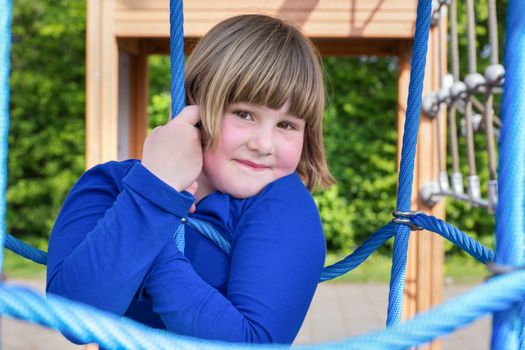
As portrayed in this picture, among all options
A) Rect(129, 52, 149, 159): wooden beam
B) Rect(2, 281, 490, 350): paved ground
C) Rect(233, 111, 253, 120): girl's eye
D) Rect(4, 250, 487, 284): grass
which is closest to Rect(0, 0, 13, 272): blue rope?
Rect(233, 111, 253, 120): girl's eye

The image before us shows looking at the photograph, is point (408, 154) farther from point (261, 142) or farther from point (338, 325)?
point (338, 325)

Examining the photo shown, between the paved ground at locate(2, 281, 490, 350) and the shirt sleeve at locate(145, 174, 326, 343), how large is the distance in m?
2.77

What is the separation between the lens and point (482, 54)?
574 centimetres

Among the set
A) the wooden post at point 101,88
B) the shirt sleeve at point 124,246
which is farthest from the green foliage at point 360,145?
the shirt sleeve at point 124,246

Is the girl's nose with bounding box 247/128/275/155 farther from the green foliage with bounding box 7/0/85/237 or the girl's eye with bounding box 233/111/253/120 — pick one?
the green foliage with bounding box 7/0/85/237

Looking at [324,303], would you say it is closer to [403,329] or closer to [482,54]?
[482,54]

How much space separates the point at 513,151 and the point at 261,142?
41 centimetres

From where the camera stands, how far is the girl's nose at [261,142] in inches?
34.9

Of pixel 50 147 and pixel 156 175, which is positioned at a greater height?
pixel 156 175

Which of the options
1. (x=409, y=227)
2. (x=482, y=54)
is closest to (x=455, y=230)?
(x=409, y=227)

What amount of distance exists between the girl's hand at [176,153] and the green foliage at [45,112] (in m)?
5.32

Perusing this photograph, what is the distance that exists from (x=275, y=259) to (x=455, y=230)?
0.30m

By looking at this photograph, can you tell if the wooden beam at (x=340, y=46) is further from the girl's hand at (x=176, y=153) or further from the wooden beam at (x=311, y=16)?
the girl's hand at (x=176, y=153)

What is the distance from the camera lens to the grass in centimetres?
518
